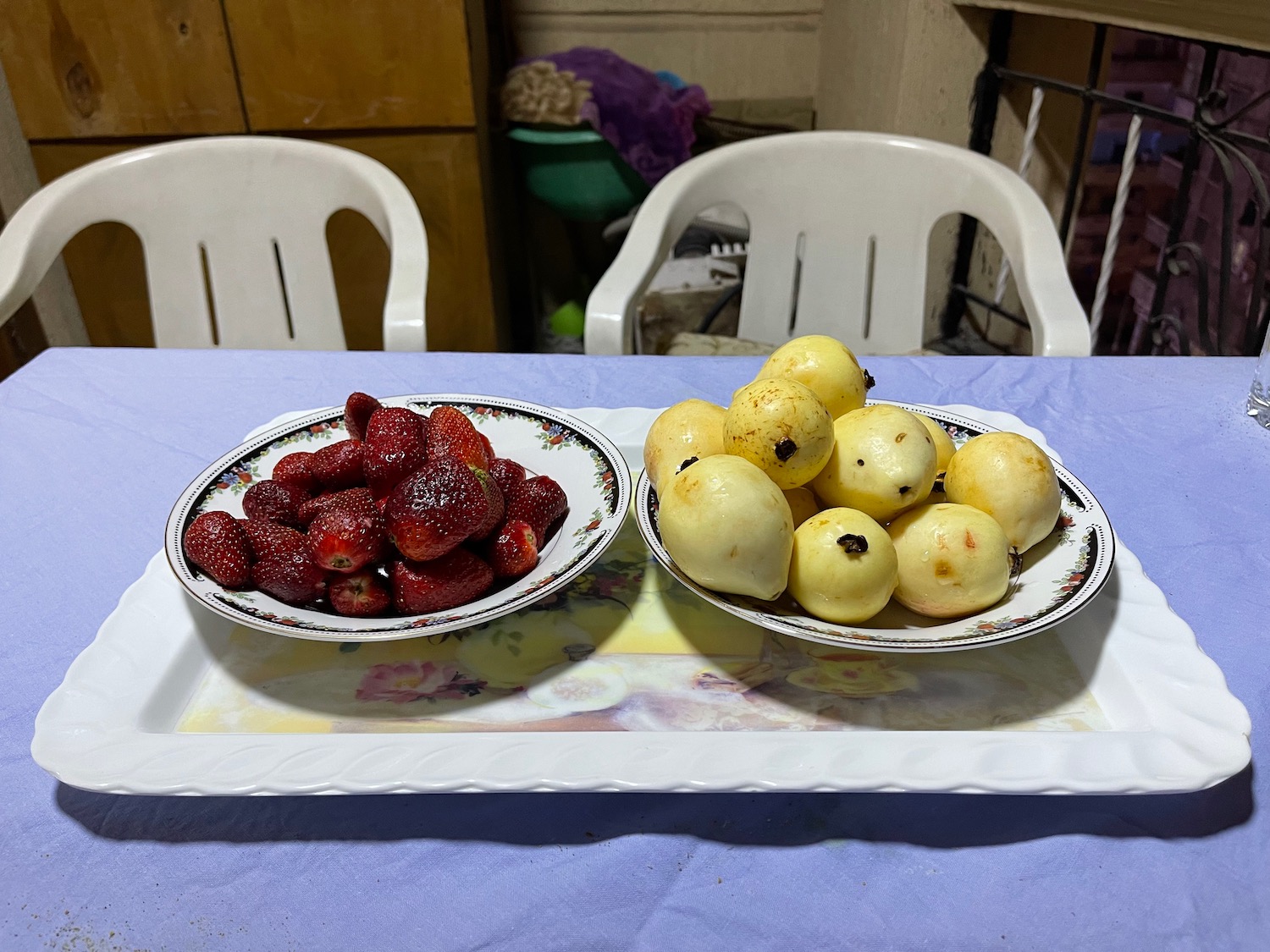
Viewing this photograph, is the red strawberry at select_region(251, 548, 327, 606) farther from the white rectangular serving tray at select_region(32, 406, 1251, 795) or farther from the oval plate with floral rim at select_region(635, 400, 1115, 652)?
the oval plate with floral rim at select_region(635, 400, 1115, 652)

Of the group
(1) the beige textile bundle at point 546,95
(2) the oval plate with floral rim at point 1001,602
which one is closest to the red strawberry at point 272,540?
(2) the oval plate with floral rim at point 1001,602

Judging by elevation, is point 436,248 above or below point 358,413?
below

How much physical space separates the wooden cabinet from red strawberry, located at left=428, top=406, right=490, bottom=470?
142 centimetres

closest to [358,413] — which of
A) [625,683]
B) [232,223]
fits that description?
[625,683]

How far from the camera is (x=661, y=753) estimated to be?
0.46m

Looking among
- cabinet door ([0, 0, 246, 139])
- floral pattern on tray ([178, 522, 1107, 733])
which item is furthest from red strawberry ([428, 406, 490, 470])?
cabinet door ([0, 0, 246, 139])

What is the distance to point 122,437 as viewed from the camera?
30.9 inches

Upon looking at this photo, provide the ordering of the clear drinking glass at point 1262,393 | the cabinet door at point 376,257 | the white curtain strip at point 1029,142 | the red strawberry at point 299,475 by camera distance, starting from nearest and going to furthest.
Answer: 1. the red strawberry at point 299,475
2. the clear drinking glass at point 1262,393
3. the white curtain strip at point 1029,142
4. the cabinet door at point 376,257

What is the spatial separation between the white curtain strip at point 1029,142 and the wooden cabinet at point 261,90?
3.60 feet

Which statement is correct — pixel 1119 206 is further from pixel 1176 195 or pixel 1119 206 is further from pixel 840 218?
pixel 840 218

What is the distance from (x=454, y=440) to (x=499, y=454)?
0.09 meters

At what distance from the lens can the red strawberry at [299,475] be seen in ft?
1.98

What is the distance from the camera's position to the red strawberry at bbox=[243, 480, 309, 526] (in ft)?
1.87

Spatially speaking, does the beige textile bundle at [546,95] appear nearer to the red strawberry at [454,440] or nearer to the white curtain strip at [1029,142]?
the white curtain strip at [1029,142]
